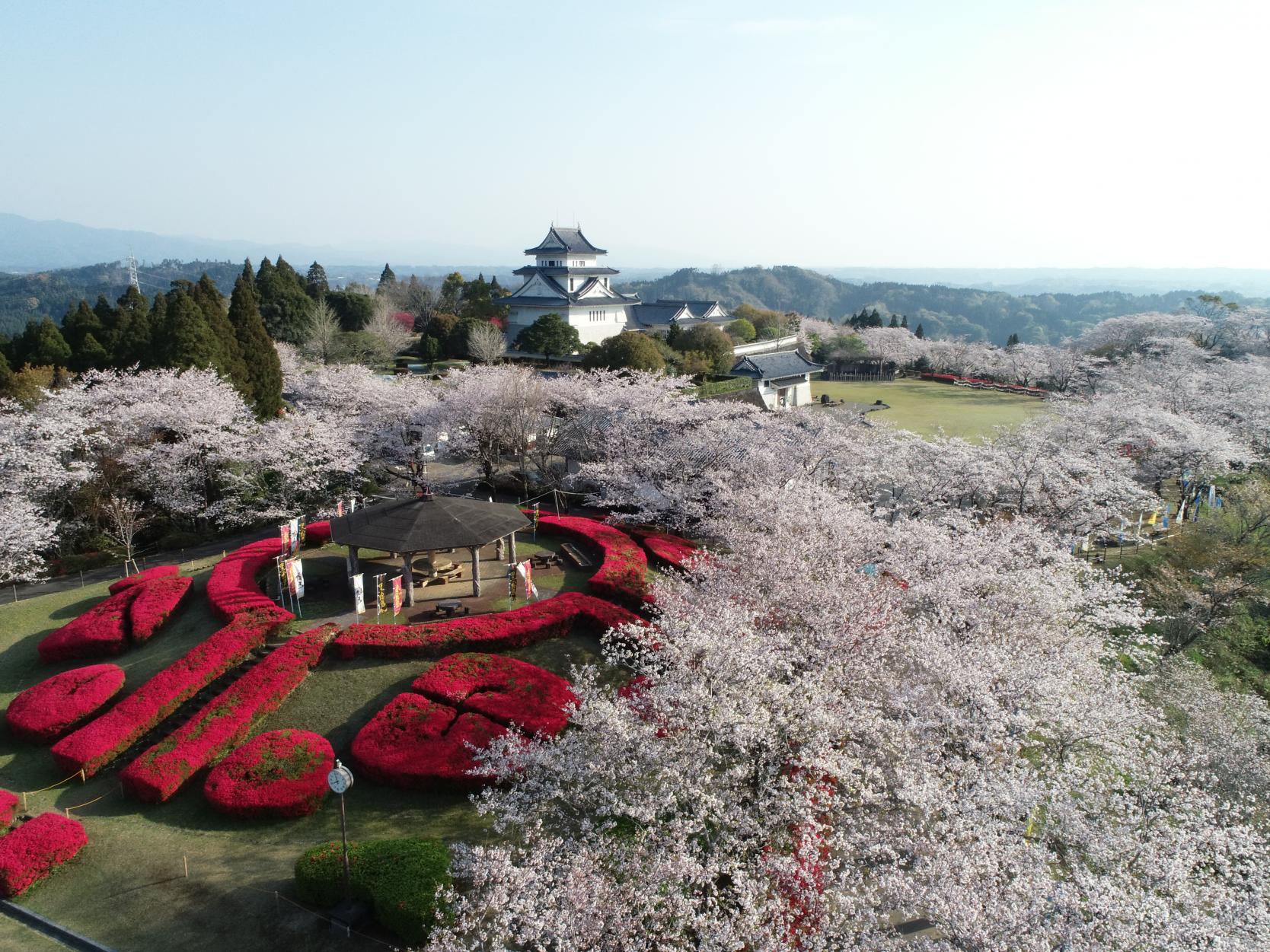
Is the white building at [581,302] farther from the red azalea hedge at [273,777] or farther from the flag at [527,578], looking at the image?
the red azalea hedge at [273,777]

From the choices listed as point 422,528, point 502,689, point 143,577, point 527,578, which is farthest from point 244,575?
point 502,689

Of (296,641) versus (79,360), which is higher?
(79,360)

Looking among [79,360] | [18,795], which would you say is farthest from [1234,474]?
[79,360]

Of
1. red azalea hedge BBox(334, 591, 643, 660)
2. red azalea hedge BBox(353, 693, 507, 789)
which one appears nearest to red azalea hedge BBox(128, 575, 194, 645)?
red azalea hedge BBox(334, 591, 643, 660)

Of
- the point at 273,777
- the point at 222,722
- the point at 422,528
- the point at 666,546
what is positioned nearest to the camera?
the point at 273,777

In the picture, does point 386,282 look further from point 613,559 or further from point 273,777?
point 273,777

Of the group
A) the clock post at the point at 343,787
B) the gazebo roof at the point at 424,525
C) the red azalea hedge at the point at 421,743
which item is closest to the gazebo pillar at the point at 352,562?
the gazebo roof at the point at 424,525

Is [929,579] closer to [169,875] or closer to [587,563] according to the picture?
[587,563]
